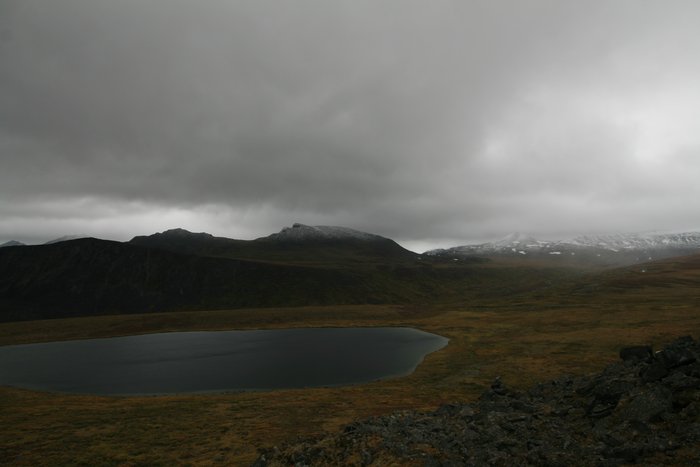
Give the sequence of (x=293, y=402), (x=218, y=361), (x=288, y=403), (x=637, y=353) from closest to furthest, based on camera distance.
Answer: (x=637, y=353)
(x=288, y=403)
(x=293, y=402)
(x=218, y=361)

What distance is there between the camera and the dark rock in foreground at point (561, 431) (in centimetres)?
2353

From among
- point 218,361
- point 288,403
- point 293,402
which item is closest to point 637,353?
point 293,402

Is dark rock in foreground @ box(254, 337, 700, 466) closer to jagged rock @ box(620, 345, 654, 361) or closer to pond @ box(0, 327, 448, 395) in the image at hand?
jagged rock @ box(620, 345, 654, 361)

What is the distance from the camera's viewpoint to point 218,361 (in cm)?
9250

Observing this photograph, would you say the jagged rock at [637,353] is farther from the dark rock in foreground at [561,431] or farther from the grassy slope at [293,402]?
the grassy slope at [293,402]

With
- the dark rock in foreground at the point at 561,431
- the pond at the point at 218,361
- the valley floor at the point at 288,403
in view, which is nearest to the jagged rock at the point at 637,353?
the dark rock in foreground at the point at 561,431

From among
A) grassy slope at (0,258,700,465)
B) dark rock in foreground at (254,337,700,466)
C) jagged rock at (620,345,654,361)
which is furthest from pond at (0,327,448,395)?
jagged rock at (620,345,654,361)

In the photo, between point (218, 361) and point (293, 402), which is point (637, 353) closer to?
point (293, 402)

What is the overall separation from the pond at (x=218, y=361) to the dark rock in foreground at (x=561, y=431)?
37.3 meters

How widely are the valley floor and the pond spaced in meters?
7.10

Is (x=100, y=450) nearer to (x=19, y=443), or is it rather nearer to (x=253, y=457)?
(x=19, y=443)

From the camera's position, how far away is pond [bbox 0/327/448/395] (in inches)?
2879

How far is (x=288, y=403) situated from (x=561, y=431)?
36.5m

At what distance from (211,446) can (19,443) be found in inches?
853
